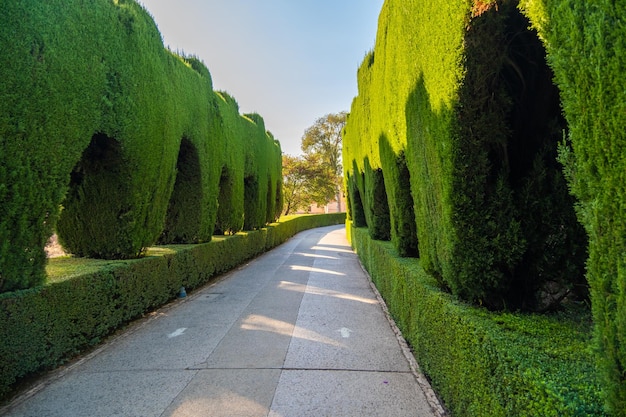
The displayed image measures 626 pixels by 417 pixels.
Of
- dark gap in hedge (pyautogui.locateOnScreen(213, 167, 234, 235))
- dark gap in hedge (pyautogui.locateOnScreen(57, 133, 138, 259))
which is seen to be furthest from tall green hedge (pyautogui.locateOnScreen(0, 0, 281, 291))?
dark gap in hedge (pyautogui.locateOnScreen(213, 167, 234, 235))

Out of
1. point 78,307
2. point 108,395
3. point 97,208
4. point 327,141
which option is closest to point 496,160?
point 108,395

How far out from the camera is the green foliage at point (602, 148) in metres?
1.26

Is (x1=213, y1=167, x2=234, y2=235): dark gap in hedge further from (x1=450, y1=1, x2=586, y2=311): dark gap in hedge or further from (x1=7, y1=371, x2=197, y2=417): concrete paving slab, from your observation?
(x1=450, y1=1, x2=586, y2=311): dark gap in hedge

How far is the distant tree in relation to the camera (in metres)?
38.2

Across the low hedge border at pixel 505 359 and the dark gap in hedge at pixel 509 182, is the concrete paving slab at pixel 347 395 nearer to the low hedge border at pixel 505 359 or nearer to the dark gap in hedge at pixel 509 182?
the low hedge border at pixel 505 359

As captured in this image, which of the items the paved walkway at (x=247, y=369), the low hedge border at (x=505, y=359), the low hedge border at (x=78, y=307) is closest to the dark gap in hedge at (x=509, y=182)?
the low hedge border at (x=505, y=359)

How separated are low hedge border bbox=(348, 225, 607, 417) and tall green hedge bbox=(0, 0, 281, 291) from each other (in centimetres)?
420

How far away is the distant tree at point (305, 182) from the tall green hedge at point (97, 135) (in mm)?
27454

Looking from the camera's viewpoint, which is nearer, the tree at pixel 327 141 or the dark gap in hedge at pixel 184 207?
the dark gap in hedge at pixel 184 207

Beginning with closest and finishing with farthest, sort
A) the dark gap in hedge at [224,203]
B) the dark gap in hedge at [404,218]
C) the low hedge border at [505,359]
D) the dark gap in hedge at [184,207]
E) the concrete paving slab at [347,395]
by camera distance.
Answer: the low hedge border at [505,359], the concrete paving slab at [347,395], the dark gap in hedge at [404,218], the dark gap in hedge at [184,207], the dark gap in hedge at [224,203]

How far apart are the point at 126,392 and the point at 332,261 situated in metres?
9.71

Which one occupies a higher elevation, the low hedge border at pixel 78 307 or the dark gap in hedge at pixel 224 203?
the dark gap in hedge at pixel 224 203

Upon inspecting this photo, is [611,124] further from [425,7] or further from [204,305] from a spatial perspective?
[204,305]

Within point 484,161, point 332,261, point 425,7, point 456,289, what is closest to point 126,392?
point 456,289
